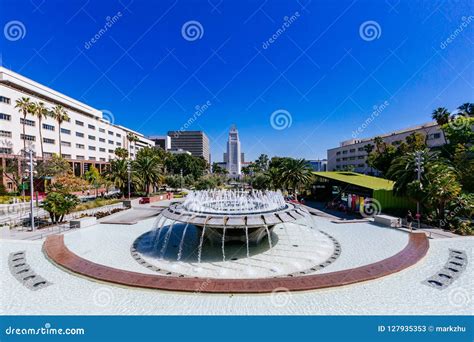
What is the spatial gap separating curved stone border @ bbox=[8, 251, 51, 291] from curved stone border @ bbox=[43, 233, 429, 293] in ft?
3.37

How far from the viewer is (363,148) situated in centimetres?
7919

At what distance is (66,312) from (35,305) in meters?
1.46

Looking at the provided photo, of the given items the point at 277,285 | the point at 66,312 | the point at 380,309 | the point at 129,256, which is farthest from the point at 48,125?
the point at 380,309

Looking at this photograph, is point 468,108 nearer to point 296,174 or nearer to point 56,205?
point 296,174

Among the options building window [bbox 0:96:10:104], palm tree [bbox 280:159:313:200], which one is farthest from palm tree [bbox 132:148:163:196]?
building window [bbox 0:96:10:104]

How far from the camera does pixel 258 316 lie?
748 centimetres

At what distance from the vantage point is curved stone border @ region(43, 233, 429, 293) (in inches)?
352
